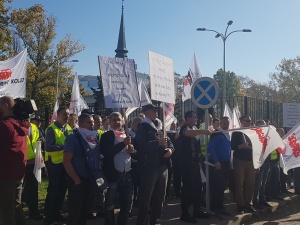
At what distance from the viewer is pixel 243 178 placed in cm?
807

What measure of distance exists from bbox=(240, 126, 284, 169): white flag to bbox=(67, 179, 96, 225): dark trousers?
3.74 meters

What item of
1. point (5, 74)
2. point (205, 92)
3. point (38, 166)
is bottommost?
point (38, 166)

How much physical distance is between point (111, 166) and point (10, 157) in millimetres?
1394

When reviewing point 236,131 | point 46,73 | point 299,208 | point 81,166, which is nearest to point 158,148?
point 81,166

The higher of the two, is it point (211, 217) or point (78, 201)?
point (78, 201)

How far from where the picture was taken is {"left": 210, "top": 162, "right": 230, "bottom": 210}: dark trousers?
7.83 metres

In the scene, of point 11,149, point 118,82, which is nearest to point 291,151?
point 118,82

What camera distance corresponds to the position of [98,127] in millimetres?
7738

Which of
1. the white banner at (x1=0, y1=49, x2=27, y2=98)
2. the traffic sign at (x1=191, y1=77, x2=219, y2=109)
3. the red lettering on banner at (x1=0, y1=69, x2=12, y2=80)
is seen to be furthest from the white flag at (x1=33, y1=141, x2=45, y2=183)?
the traffic sign at (x1=191, y1=77, x2=219, y2=109)

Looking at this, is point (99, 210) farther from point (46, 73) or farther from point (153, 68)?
point (46, 73)

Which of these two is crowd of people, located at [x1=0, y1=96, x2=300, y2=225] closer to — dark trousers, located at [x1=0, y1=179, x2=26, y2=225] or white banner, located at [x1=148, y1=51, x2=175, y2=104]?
dark trousers, located at [x1=0, y1=179, x2=26, y2=225]

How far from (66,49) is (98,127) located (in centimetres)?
2774

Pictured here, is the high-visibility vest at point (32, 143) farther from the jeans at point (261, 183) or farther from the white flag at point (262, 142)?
the jeans at point (261, 183)

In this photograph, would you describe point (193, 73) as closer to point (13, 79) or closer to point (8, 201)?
point (13, 79)
